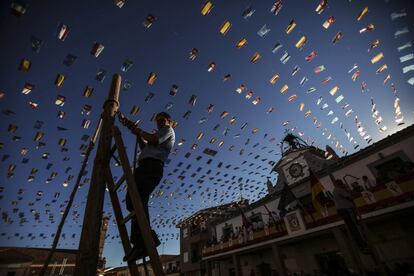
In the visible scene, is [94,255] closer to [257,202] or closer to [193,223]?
[257,202]

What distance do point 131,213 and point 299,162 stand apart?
21.6 meters

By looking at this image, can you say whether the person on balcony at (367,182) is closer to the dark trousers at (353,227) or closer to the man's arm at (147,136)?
the dark trousers at (353,227)

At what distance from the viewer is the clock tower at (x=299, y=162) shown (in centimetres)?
2030

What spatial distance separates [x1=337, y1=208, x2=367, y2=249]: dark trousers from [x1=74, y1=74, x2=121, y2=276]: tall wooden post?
5.54m

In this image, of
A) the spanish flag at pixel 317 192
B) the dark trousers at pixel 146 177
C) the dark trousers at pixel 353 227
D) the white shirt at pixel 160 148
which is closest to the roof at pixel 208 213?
the spanish flag at pixel 317 192

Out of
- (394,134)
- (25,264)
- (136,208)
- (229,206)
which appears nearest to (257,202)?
(394,134)

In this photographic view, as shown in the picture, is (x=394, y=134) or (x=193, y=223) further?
(x=193, y=223)

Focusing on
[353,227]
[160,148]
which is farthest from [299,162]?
[160,148]

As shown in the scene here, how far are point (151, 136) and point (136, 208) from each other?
3.82 ft

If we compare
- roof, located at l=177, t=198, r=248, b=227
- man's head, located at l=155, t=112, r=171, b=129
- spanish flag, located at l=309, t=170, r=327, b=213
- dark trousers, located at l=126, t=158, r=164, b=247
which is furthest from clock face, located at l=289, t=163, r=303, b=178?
dark trousers, located at l=126, t=158, r=164, b=247

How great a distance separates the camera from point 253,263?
1892 cm

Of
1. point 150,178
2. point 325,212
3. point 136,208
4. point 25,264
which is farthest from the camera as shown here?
point 25,264

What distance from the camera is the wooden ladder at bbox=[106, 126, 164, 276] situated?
178cm

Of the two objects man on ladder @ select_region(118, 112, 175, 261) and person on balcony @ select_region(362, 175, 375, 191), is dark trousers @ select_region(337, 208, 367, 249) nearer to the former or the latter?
man on ladder @ select_region(118, 112, 175, 261)
